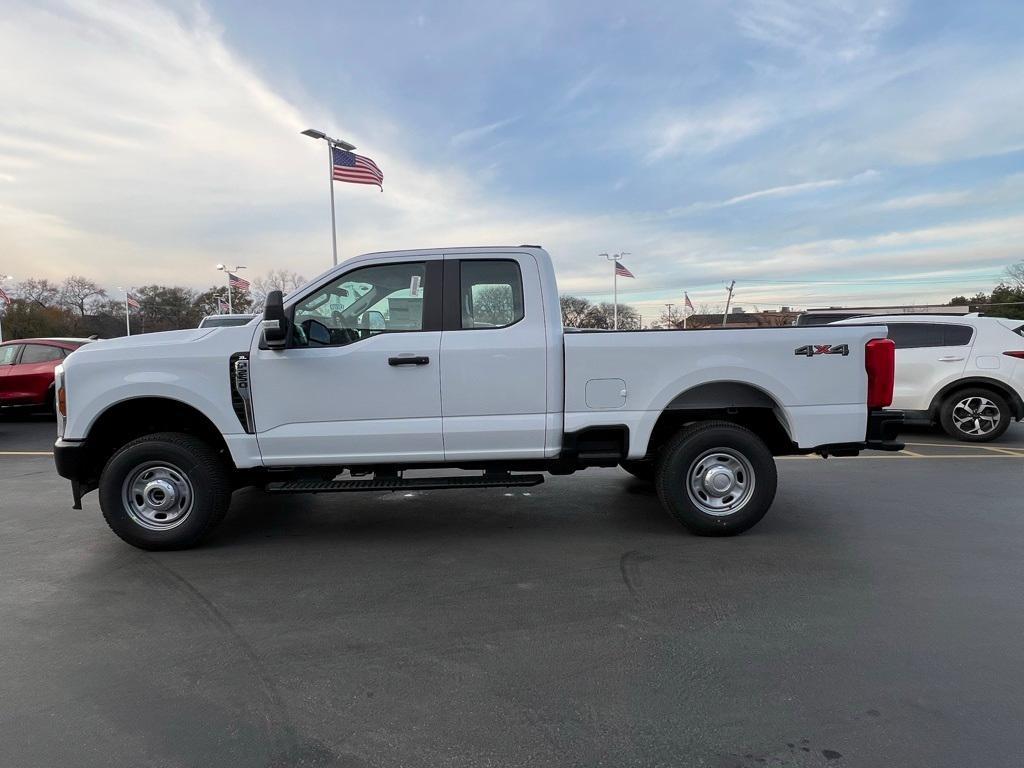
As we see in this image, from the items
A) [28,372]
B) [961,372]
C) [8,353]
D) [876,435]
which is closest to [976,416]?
[961,372]

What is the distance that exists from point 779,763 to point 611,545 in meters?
2.41

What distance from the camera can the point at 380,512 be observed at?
5734 millimetres

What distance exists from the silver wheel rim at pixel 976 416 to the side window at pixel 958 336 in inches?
30.5

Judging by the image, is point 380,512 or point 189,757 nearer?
point 189,757

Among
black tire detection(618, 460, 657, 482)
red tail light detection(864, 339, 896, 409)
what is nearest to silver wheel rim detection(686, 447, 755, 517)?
black tire detection(618, 460, 657, 482)

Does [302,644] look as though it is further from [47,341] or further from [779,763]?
[47,341]

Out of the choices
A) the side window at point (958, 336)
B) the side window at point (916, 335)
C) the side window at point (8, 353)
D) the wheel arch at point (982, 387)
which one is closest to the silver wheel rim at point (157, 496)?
the side window at point (916, 335)

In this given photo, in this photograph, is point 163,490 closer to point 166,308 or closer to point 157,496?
point 157,496

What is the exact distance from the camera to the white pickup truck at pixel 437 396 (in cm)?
454

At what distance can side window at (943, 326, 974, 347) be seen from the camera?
890 centimetres

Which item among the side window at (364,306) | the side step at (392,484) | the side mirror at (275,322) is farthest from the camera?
the side window at (364,306)

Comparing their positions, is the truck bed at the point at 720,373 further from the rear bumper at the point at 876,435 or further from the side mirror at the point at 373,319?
the side mirror at the point at 373,319

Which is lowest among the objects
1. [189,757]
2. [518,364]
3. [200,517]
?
[189,757]

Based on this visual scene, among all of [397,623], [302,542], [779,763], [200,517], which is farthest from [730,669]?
[200,517]
